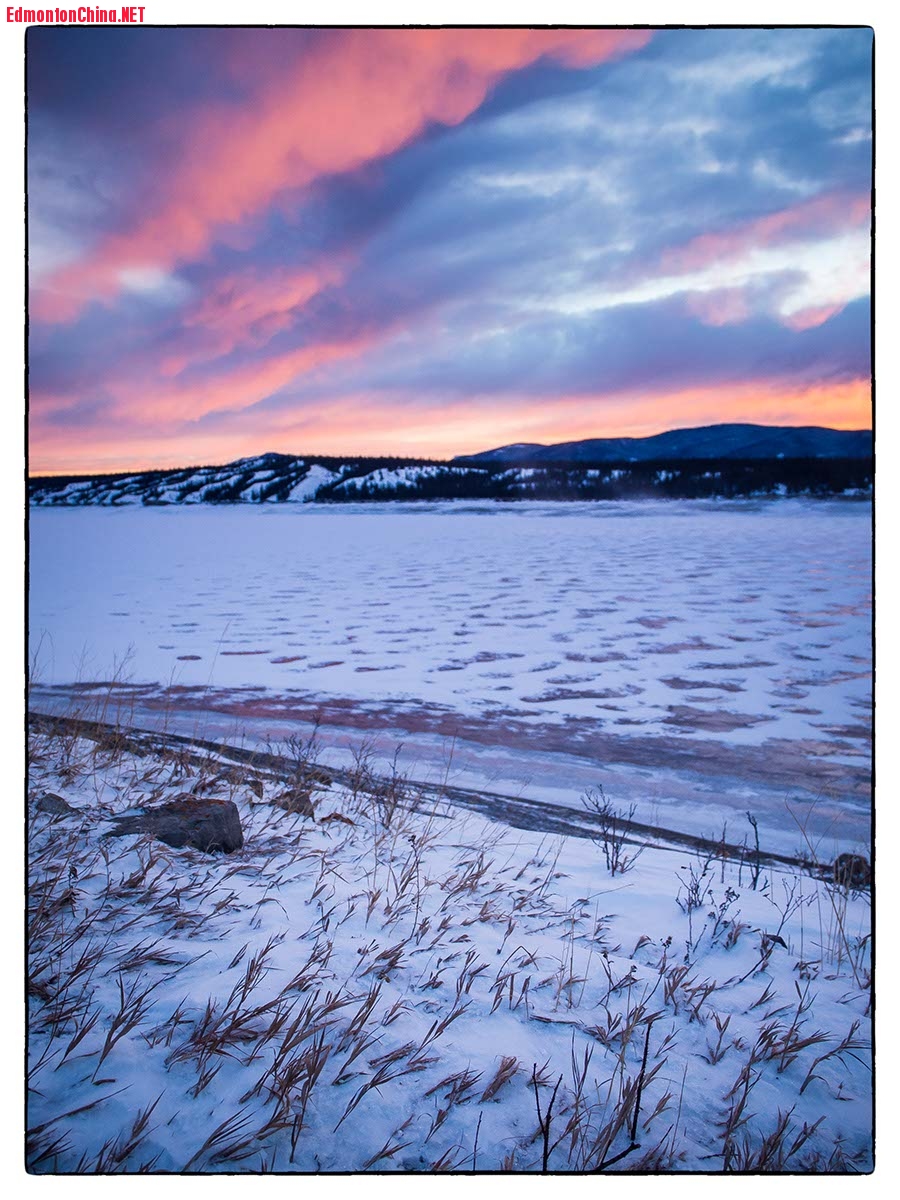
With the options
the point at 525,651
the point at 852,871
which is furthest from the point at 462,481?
the point at 852,871

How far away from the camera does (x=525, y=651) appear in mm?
5953

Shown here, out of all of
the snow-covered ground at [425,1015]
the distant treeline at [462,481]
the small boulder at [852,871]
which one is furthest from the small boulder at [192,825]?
the small boulder at [852,871]

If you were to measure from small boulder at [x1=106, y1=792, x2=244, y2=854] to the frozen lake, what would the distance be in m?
1.04

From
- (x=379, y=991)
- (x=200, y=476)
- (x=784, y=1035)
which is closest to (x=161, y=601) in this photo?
(x=200, y=476)

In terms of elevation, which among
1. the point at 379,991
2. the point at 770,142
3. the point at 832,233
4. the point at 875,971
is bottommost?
the point at 875,971

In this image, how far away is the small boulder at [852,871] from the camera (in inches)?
100

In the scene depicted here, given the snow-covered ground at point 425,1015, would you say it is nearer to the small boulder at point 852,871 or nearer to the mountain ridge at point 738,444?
the small boulder at point 852,871

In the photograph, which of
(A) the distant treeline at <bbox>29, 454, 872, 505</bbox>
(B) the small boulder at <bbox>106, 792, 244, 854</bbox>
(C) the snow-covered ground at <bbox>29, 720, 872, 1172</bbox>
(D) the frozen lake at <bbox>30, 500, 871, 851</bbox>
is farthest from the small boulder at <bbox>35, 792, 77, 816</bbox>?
(A) the distant treeline at <bbox>29, 454, 872, 505</bbox>

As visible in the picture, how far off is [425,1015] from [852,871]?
1.79 metres

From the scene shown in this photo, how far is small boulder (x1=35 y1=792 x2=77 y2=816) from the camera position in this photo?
2500 mm

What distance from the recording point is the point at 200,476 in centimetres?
594

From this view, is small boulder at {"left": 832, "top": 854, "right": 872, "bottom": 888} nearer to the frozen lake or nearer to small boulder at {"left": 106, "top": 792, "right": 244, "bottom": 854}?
the frozen lake

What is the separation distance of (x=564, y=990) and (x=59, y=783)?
2.21 m

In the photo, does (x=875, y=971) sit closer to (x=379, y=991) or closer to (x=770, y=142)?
(x=379, y=991)
